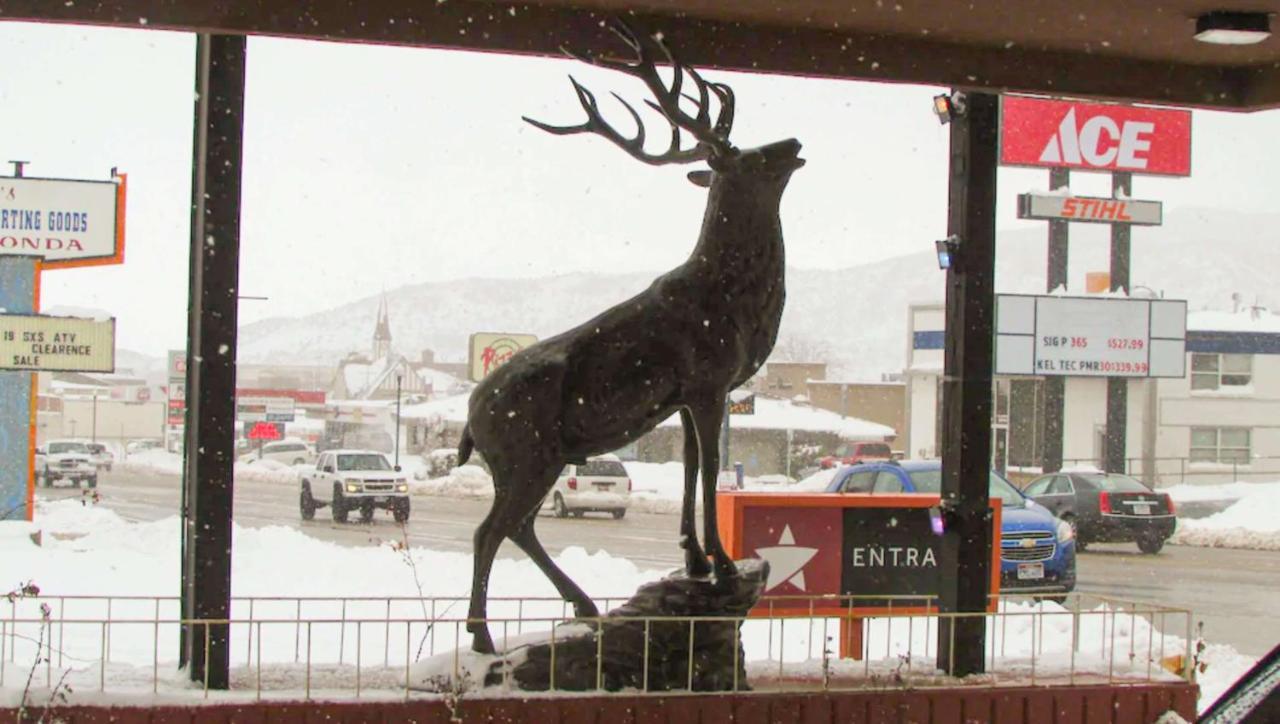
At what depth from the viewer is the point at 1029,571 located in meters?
11.3

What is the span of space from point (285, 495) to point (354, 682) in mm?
21888

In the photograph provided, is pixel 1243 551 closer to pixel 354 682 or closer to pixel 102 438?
pixel 354 682

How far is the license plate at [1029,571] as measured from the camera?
444 inches

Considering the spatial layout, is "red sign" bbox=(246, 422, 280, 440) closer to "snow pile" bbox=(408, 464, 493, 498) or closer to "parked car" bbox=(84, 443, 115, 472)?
"parked car" bbox=(84, 443, 115, 472)

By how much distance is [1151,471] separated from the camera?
30.5m

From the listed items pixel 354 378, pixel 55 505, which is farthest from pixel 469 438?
pixel 354 378

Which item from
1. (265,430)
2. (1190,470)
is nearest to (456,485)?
(265,430)

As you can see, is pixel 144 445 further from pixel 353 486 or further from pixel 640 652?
pixel 640 652

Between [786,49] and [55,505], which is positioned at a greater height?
[786,49]

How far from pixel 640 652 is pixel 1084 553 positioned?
1557cm

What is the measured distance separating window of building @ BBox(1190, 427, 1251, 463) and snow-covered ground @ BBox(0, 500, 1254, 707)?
68.4 feet

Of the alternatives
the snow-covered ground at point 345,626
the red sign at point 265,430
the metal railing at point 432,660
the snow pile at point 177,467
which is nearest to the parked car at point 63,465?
the snow pile at point 177,467

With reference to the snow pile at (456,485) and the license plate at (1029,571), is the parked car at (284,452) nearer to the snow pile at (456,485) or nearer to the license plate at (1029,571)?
the snow pile at (456,485)

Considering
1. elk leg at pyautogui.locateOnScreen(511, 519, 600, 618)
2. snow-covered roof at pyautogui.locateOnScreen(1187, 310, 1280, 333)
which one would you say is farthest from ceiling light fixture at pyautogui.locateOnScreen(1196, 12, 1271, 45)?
snow-covered roof at pyautogui.locateOnScreen(1187, 310, 1280, 333)
